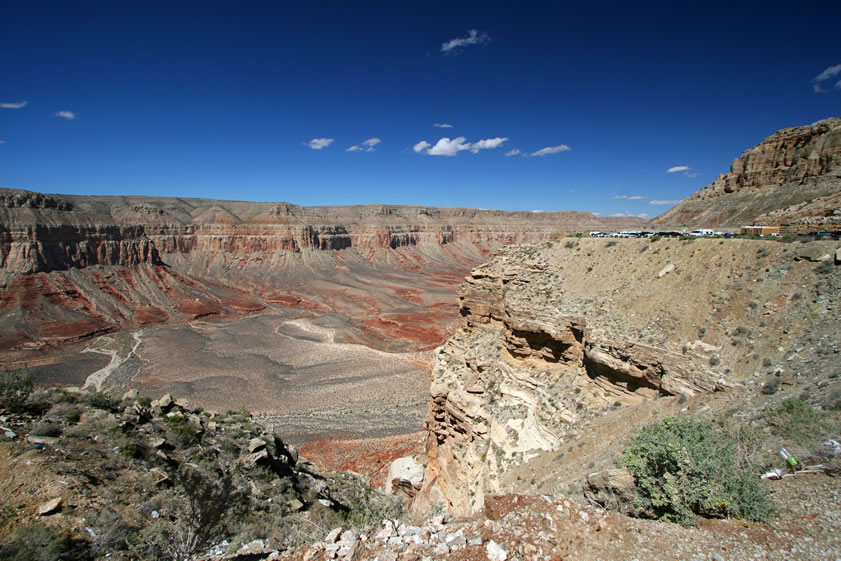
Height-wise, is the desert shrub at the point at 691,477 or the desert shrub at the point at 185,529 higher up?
the desert shrub at the point at 691,477

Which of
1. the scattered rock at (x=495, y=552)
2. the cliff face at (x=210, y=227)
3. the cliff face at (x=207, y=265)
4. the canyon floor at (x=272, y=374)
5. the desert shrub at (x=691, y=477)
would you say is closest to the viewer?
the scattered rock at (x=495, y=552)

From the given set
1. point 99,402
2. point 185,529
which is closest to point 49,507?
point 185,529

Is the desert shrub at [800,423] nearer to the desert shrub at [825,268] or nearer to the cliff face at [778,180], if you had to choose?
the desert shrub at [825,268]

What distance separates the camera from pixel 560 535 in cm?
576

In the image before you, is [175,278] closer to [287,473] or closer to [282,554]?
[287,473]

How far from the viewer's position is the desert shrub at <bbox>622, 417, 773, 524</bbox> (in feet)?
18.5

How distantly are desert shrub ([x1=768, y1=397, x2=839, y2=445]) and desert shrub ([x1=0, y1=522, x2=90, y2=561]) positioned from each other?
43.2 feet

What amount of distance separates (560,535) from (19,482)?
1087cm

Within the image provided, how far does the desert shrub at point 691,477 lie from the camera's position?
5.63 meters

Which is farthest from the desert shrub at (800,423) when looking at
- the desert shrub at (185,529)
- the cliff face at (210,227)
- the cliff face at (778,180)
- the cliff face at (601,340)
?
the cliff face at (210,227)

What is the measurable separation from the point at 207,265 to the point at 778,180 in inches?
3780

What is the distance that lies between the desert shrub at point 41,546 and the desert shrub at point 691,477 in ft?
32.8

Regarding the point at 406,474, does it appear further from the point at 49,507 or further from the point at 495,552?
the point at 495,552

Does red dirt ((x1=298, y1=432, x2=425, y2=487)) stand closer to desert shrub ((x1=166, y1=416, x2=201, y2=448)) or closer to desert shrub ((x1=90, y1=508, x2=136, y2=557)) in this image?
desert shrub ((x1=166, y1=416, x2=201, y2=448))
